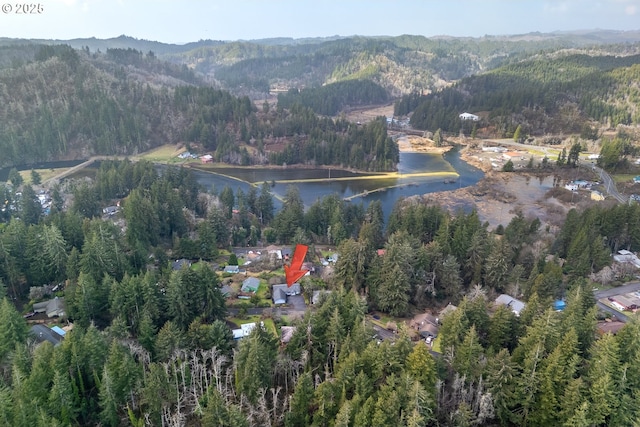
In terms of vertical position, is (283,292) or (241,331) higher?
(241,331)

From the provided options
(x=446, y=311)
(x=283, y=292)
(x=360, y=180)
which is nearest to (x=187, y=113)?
(x=360, y=180)

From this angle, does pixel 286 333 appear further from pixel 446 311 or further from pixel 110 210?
pixel 110 210

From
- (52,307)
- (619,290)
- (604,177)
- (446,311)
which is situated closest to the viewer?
(446,311)

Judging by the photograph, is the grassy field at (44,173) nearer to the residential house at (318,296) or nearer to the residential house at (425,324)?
the residential house at (318,296)

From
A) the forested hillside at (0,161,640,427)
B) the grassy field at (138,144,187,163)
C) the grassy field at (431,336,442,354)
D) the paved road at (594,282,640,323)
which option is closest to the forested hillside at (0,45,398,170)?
the grassy field at (138,144,187,163)

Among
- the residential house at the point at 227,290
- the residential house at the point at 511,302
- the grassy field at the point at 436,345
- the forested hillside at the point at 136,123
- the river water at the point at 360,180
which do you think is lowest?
the river water at the point at 360,180

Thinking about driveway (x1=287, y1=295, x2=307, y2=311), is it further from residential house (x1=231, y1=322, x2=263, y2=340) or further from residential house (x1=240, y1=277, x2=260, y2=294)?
residential house (x1=231, y1=322, x2=263, y2=340)

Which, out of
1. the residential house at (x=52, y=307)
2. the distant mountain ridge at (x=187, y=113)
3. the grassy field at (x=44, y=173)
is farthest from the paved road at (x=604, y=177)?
the grassy field at (x=44, y=173)
